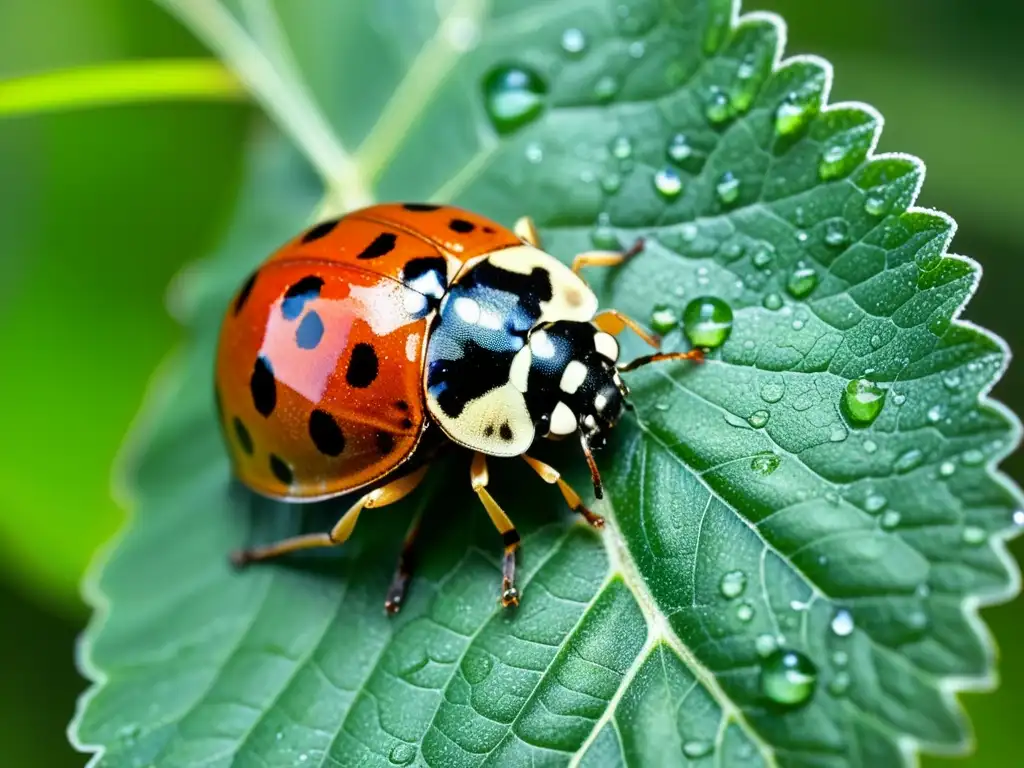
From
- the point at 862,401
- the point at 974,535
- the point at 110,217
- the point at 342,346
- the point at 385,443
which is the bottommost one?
the point at 974,535

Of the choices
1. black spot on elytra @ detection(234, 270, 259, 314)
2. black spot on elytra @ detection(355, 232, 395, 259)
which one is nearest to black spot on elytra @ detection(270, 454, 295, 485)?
black spot on elytra @ detection(234, 270, 259, 314)

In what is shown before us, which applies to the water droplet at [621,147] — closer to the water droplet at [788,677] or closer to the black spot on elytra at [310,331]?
the black spot on elytra at [310,331]

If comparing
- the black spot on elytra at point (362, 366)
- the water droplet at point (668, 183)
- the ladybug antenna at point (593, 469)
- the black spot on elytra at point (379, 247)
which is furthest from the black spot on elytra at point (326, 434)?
the water droplet at point (668, 183)

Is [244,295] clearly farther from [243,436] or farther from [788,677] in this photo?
[788,677]

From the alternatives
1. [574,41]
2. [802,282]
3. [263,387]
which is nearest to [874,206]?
[802,282]

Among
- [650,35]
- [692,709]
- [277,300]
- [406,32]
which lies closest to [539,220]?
[650,35]

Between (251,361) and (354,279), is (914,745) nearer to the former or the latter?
(354,279)
